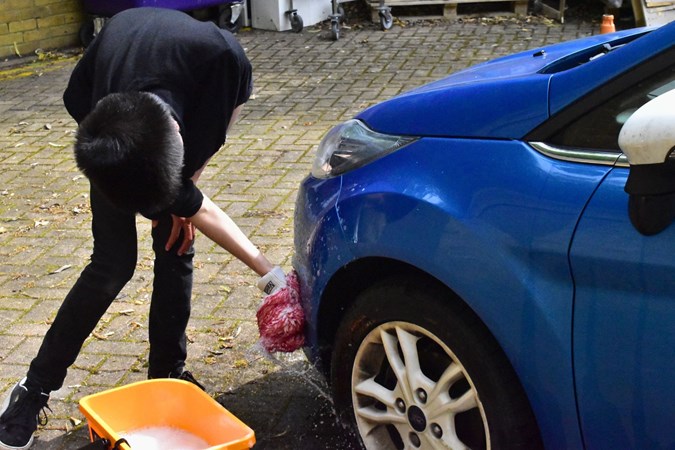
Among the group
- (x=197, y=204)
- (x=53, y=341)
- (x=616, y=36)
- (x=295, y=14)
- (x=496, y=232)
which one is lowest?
(x=295, y=14)

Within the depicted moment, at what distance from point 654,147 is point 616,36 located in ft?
4.46

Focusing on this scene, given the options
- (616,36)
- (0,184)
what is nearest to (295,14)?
(0,184)

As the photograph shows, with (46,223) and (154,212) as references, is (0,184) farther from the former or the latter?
(154,212)

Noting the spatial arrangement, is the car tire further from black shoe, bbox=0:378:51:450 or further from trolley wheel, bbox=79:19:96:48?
trolley wheel, bbox=79:19:96:48

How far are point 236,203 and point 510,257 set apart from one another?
3.50 m

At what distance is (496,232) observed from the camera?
2471 millimetres

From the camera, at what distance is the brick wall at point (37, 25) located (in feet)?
31.5

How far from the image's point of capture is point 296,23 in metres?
10.6

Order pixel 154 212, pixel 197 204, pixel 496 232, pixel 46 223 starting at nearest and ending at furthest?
pixel 496 232
pixel 154 212
pixel 197 204
pixel 46 223

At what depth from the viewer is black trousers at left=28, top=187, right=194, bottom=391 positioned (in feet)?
10.8

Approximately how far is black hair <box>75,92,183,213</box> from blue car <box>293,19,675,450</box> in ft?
1.74

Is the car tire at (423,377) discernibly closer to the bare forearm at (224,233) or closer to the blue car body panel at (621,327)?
the blue car body panel at (621,327)

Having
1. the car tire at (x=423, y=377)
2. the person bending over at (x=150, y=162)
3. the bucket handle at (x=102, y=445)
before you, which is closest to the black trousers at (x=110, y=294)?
the person bending over at (x=150, y=162)

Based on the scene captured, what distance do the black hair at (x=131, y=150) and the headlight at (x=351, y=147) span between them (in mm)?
515
